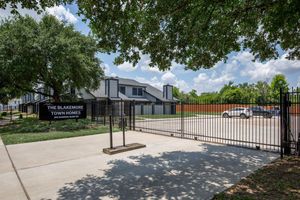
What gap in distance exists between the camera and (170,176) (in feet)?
18.0

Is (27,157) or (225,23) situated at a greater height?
(225,23)

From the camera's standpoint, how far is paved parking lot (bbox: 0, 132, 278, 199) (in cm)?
454

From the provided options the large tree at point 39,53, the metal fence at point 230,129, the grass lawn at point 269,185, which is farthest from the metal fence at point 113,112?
the grass lawn at point 269,185

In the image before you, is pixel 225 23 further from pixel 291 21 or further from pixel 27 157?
pixel 27 157

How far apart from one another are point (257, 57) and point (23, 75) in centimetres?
1604

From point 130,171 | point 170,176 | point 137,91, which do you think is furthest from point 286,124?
point 137,91

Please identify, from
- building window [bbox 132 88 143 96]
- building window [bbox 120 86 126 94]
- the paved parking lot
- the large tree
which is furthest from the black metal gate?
building window [bbox 132 88 143 96]

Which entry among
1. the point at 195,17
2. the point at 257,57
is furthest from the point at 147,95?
the point at 195,17

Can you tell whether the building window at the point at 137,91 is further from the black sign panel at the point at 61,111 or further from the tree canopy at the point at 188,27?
the tree canopy at the point at 188,27

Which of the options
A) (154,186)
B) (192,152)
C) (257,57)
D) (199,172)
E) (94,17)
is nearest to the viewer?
(154,186)

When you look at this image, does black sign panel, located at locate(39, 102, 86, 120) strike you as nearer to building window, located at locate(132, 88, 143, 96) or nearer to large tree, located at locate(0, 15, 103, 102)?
large tree, located at locate(0, 15, 103, 102)

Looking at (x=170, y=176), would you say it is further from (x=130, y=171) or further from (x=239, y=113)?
(x=239, y=113)

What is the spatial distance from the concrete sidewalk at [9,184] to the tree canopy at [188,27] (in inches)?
159

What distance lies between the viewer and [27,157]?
7508 mm
